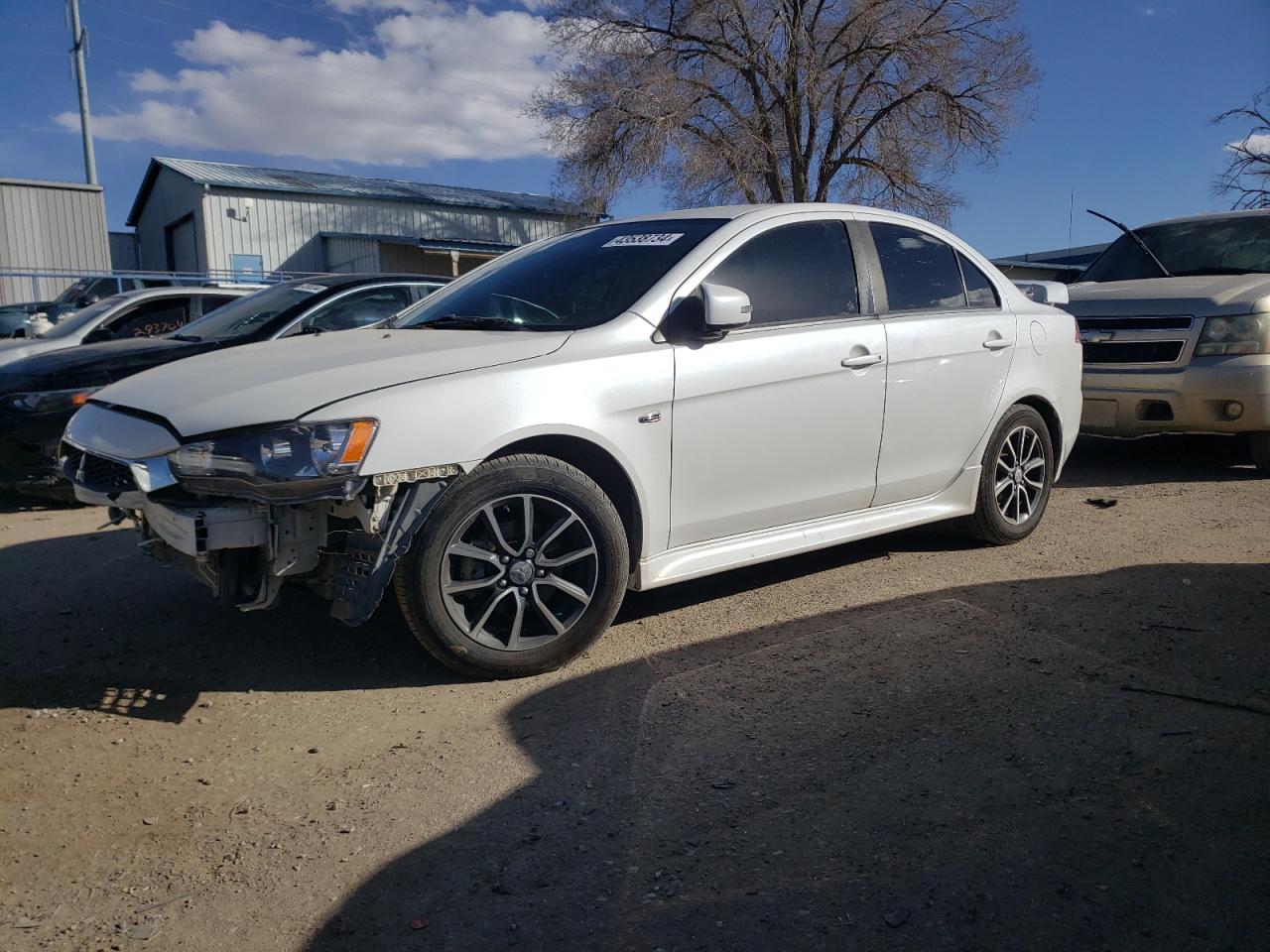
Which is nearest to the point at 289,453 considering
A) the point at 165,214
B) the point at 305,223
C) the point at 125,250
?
the point at 305,223

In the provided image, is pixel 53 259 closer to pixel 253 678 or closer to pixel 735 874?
pixel 253 678

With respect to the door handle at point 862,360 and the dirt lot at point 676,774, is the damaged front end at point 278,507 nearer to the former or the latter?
the dirt lot at point 676,774

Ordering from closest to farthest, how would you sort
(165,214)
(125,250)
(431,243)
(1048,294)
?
(1048,294)
(431,243)
(165,214)
(125,250)

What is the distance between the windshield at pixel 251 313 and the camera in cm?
673

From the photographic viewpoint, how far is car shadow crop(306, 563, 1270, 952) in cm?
222

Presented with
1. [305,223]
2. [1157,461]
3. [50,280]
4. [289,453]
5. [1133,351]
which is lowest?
[1157,461]

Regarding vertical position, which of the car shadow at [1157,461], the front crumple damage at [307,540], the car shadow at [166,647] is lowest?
the car shadow at [166,647]

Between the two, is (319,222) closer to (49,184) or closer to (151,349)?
(49,184)

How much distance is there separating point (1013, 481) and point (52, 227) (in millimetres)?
24899

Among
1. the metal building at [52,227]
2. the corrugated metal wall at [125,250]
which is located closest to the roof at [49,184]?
the metal building at [52,227]

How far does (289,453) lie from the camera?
3.14 meters

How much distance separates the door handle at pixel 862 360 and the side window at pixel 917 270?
13.7 inches

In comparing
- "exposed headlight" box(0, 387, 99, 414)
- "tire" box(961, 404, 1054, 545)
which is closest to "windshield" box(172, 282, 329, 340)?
"exposed headlight" box(0, 387, 99, 414)

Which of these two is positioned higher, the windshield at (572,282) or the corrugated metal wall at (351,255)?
the corrugated metal wall at (351,255)
